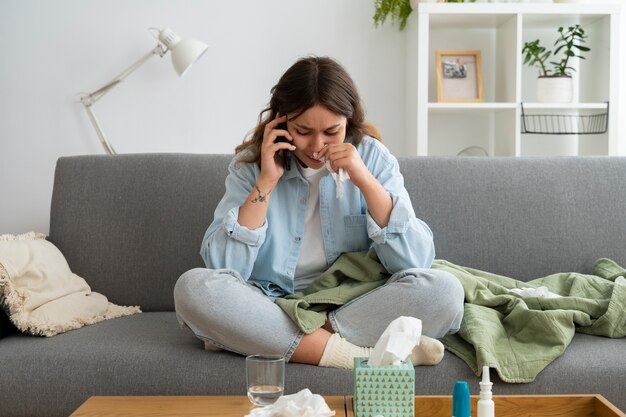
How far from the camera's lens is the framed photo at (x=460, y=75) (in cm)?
354

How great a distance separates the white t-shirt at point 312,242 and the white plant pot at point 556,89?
4.95 ft

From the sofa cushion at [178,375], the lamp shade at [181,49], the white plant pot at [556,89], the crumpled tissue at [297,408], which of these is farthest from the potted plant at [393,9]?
the crumpled tissue at [297,408]

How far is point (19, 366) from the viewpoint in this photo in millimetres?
1995

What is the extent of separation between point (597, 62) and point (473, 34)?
20.9 inches

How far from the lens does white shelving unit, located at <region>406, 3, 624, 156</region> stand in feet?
11.1

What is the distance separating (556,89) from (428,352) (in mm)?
1889

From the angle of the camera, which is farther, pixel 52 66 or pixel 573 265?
pixel 52 66

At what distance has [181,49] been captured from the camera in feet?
11.1

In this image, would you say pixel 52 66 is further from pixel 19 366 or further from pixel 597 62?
pixel 597 62

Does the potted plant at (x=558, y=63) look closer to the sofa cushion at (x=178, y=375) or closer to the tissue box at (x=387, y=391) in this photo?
the sofa cushion at (x=178, y=375)

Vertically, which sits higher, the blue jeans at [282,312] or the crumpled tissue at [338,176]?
the crumpled tissue at [338,176]

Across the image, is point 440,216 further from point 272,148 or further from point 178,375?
point 178,375

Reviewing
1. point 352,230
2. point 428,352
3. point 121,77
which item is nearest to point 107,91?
point 121,77

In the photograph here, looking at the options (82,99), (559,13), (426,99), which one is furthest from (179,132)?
(559,13)
